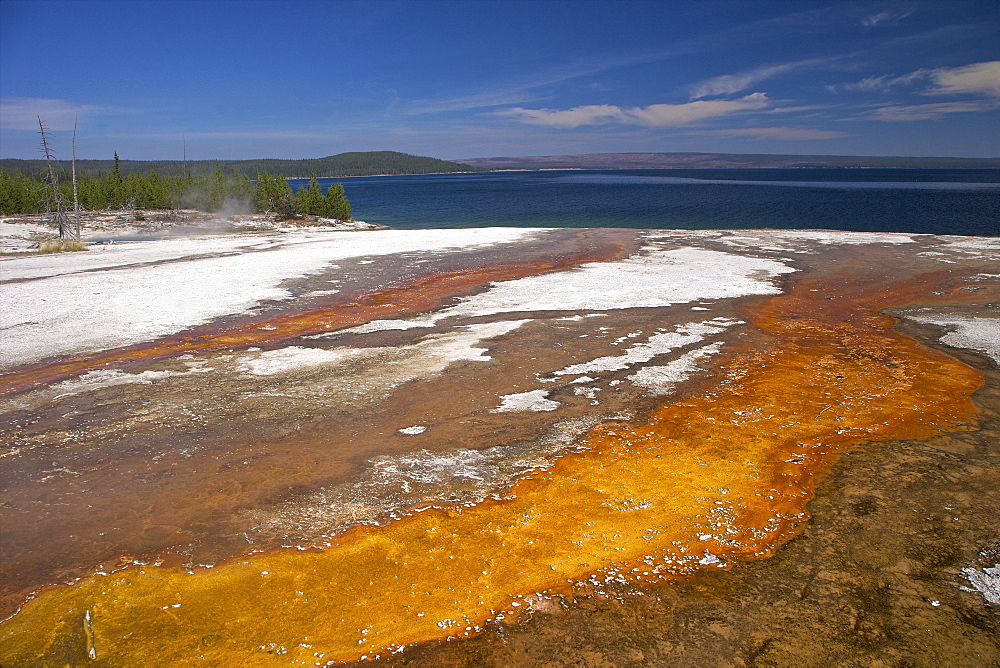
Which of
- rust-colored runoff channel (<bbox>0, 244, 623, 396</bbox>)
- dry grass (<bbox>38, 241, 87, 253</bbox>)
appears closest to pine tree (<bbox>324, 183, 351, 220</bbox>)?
dry grass (<bbox>38, 241, 87, 253</bbox>)

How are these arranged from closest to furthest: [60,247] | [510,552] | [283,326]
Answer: [510,552]
[283,326]
[60,247]

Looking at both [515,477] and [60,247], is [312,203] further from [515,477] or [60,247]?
[515,477]

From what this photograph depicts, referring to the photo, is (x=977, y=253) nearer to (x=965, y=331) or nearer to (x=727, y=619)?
(x=965, y=331)

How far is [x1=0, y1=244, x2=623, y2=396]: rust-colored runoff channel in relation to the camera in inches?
359

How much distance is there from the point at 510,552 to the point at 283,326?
28.7 feet

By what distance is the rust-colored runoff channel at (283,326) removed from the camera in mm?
9125

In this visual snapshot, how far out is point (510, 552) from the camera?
4789 mm

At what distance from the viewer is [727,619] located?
406 cm

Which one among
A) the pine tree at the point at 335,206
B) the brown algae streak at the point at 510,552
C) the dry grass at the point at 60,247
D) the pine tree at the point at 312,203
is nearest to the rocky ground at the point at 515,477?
the brown algae streak at the point at 510,552

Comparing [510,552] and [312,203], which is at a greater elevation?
[312,203]

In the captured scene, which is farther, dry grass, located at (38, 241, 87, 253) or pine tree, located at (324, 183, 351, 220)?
pine tree, located at (324, 183, 351, 220)

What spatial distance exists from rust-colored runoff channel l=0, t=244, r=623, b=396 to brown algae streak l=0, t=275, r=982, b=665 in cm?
609

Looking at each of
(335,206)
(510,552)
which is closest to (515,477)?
(510,552)

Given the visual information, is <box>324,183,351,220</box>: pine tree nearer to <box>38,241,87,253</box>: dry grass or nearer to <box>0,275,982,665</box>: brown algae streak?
<box>38,241,87,253</box>: dry grass
